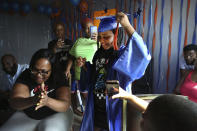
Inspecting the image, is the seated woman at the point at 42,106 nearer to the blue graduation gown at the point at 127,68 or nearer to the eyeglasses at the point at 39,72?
the eyeglasses at the point at 39,72

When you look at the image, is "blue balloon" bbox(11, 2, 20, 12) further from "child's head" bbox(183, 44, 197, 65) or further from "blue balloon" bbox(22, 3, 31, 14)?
"child's head" bbox(183, 44, 197, 65)

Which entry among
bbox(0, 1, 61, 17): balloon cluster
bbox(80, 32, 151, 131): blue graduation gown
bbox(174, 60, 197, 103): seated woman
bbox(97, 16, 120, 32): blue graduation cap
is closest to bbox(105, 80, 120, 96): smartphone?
bbox(80, 32, 151, 131): blue graduation gown

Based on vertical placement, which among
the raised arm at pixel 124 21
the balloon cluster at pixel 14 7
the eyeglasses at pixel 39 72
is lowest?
the eyeglasses at pixel 39 72

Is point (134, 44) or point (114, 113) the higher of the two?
point (134, 44)

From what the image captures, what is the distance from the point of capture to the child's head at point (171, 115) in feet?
1.48

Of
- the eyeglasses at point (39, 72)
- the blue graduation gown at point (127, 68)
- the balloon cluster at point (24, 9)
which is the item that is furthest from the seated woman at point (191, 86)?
the balloon cluster at point (24, 9)

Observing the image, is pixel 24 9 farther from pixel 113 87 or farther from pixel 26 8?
Answer: pixel 113 87

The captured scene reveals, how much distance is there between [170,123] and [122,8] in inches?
109

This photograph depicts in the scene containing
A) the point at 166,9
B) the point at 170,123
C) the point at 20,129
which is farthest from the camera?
the point at 166,9

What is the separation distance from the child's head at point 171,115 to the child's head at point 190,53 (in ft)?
6.99

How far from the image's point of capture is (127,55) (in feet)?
3.61

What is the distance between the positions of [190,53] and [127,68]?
171cm

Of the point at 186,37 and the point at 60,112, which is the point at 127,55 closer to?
the point at 60,112

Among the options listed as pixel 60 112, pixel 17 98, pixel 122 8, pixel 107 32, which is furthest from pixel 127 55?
pixel 122 8
